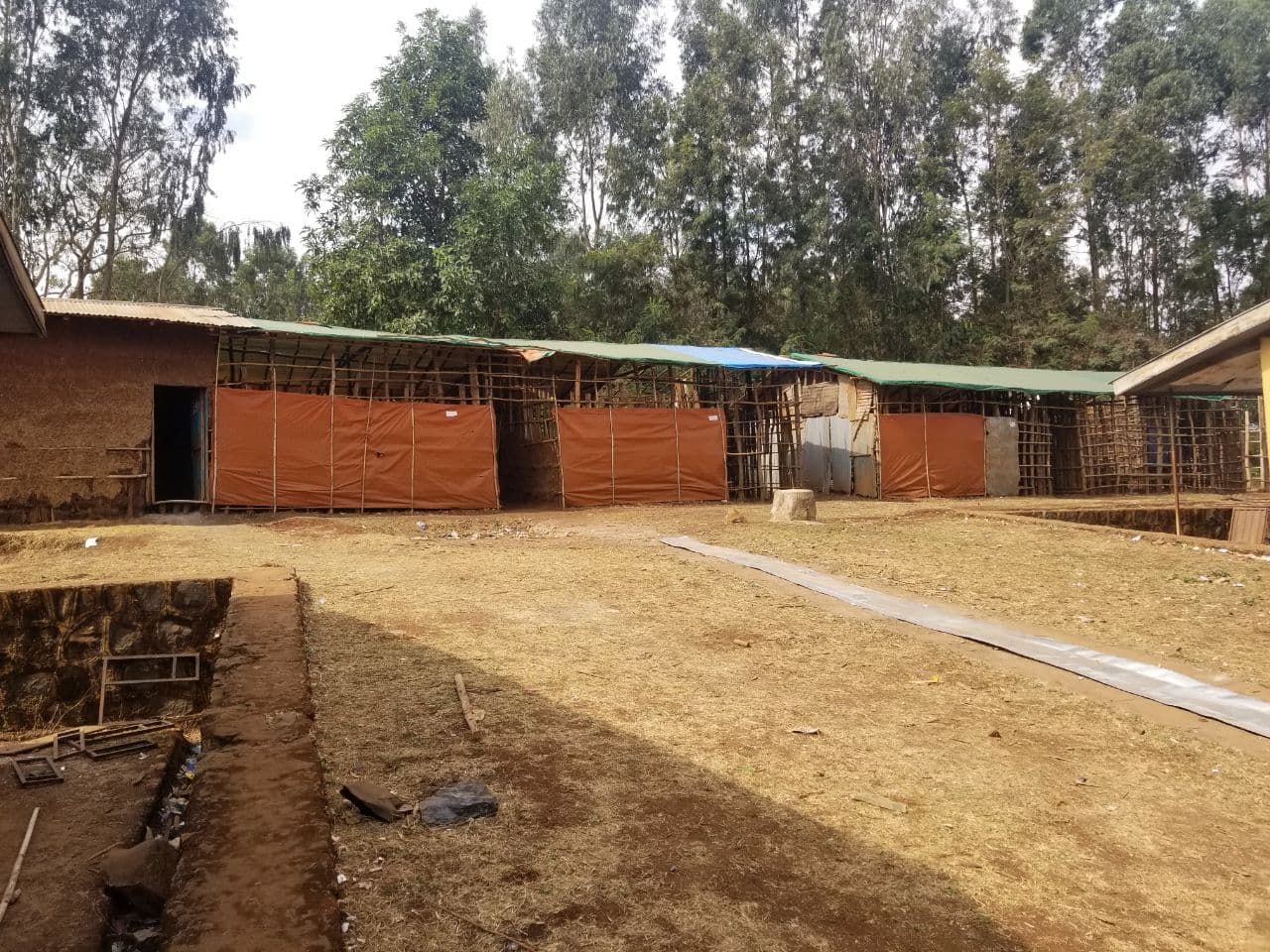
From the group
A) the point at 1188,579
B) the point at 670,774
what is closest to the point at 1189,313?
the point at 1188,579

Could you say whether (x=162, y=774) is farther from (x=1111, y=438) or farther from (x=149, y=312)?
(x=1111, y=438)

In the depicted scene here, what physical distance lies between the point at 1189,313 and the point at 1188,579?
101ft

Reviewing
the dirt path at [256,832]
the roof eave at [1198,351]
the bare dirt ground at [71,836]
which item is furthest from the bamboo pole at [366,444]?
the roof eave at [1198,351]

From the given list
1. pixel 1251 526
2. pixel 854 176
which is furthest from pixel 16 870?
pixel 854 176

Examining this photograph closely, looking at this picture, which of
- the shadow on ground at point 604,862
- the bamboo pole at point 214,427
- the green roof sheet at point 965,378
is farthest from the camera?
the green roof sheet at point 965,378

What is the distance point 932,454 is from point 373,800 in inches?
720

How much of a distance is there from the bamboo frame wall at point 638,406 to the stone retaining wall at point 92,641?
369 inches

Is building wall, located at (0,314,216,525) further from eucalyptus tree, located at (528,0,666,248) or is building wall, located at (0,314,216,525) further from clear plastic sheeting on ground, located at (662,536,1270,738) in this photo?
eucalyptus tree, located at (528,0,666,248)

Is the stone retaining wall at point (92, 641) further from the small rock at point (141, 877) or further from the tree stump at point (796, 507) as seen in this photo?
the tree stump at point (796, 507)

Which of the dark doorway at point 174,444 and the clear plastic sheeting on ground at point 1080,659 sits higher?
the dark doorway at point 174,444

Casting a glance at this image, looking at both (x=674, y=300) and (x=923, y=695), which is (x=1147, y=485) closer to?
(x=674, y=300)

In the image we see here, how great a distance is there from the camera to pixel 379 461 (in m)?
15.0

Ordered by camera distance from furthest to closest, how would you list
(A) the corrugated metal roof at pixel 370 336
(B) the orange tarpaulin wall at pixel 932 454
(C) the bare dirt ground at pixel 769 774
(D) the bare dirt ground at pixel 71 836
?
(B) the orange tarpaulin wall at pixel 932 454 → (A) the corrugated metal roof at pixel 370 336 → (D) the bare dirt ground at pixel 71 836 → (C) the bare dirt ground at pixel 769 774

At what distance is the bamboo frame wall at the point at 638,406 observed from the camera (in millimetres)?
16969
